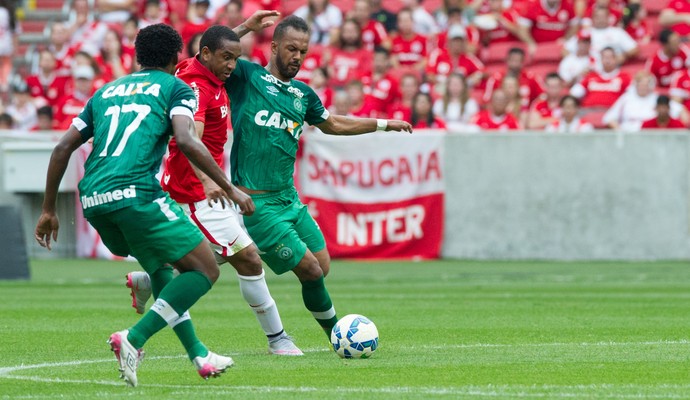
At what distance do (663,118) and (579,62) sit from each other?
9.70ft

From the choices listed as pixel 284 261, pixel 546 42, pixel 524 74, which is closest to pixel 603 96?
pixel 524 74

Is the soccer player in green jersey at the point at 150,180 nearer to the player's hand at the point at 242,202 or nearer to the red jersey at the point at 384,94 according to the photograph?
the player's hand at the point at 242,202

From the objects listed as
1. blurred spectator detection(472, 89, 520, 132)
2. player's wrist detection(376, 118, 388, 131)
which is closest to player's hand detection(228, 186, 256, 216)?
player's wrist detection(376, 118, 388, 131)

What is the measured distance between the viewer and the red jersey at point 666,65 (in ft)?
70.4

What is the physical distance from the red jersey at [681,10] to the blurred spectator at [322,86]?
6086 millimetres

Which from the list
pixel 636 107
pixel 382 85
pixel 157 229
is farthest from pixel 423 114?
pixel 157 229

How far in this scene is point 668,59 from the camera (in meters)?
21.5

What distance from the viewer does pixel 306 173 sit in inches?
814

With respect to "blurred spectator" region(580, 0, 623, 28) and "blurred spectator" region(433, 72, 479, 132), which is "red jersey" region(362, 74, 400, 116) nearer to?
"blurred spectator" region(433, 72, 479, 132)

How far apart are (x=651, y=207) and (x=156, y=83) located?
13216 millimetres

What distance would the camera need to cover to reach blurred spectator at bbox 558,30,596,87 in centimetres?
2220

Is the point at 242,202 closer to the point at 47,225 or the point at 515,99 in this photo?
the point at 47,225

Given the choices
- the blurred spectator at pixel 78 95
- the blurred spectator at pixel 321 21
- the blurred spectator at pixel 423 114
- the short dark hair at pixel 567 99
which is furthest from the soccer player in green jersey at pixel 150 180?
the blurred spectator at pixel 321 21

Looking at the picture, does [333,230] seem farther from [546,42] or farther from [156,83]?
[156,83]
